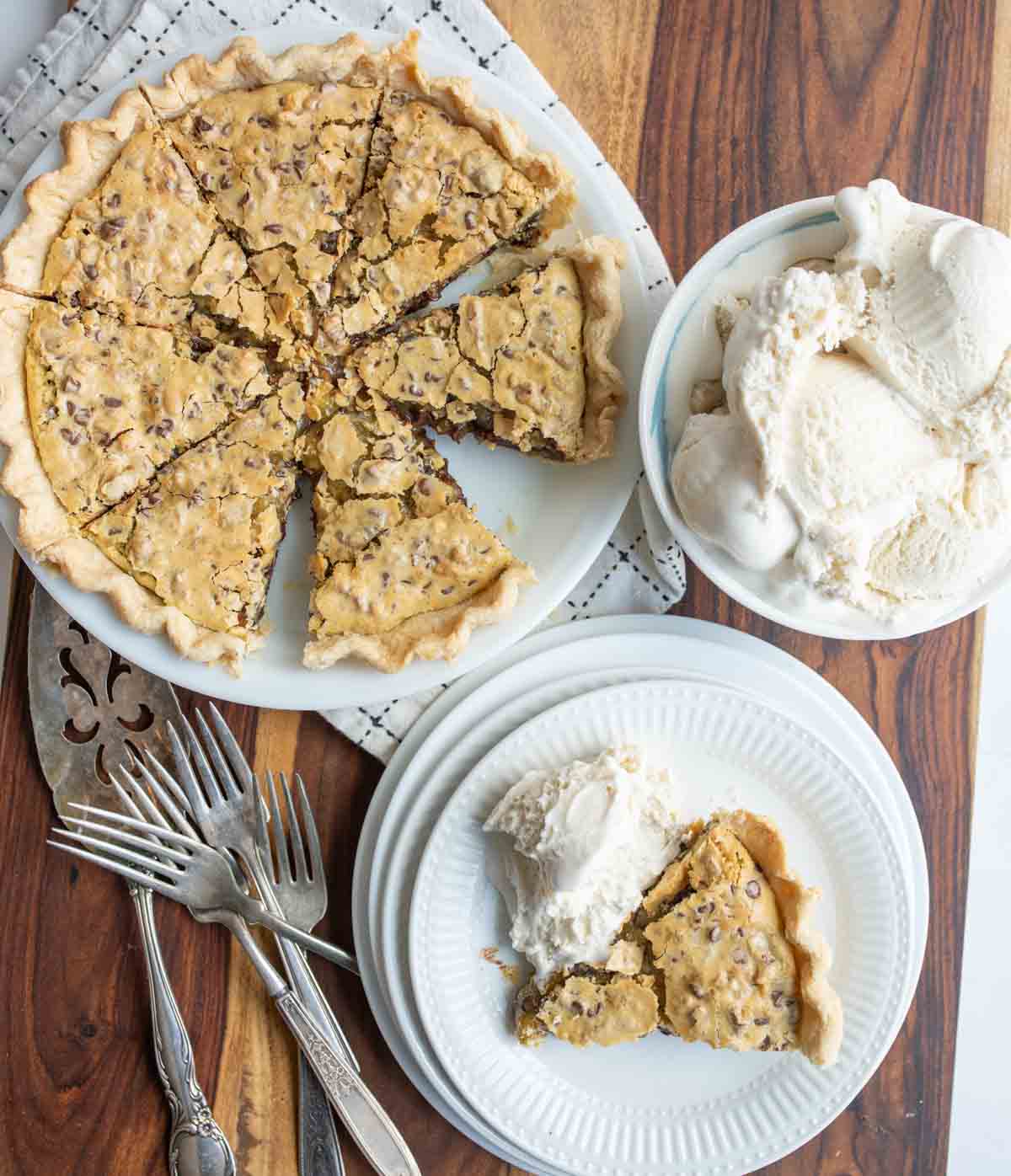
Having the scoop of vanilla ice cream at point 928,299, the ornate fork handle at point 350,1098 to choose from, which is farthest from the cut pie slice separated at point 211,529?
the scoop of vanilla ice cream at point 928,299

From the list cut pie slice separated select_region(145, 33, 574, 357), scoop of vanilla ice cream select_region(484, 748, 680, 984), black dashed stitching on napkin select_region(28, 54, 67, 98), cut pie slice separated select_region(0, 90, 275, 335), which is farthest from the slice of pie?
black dashed stitching on napkin select_region(28, 54, 67, 98)

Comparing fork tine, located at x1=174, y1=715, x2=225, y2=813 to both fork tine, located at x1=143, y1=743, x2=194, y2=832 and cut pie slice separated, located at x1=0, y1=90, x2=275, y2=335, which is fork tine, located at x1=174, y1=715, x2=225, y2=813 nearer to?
fork tine, located at x1=143, y1=743, x2=194, y2=832

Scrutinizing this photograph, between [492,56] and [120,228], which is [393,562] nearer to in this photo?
[120,228]

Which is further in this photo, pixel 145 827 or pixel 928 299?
pixel 145 827

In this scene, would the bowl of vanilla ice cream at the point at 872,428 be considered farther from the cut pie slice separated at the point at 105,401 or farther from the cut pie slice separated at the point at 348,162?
the cut pie slice separated at the point at 105,401

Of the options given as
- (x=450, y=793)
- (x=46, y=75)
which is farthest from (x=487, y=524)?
(x=46, y=75)


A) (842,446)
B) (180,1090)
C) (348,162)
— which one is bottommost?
(180,1090)
